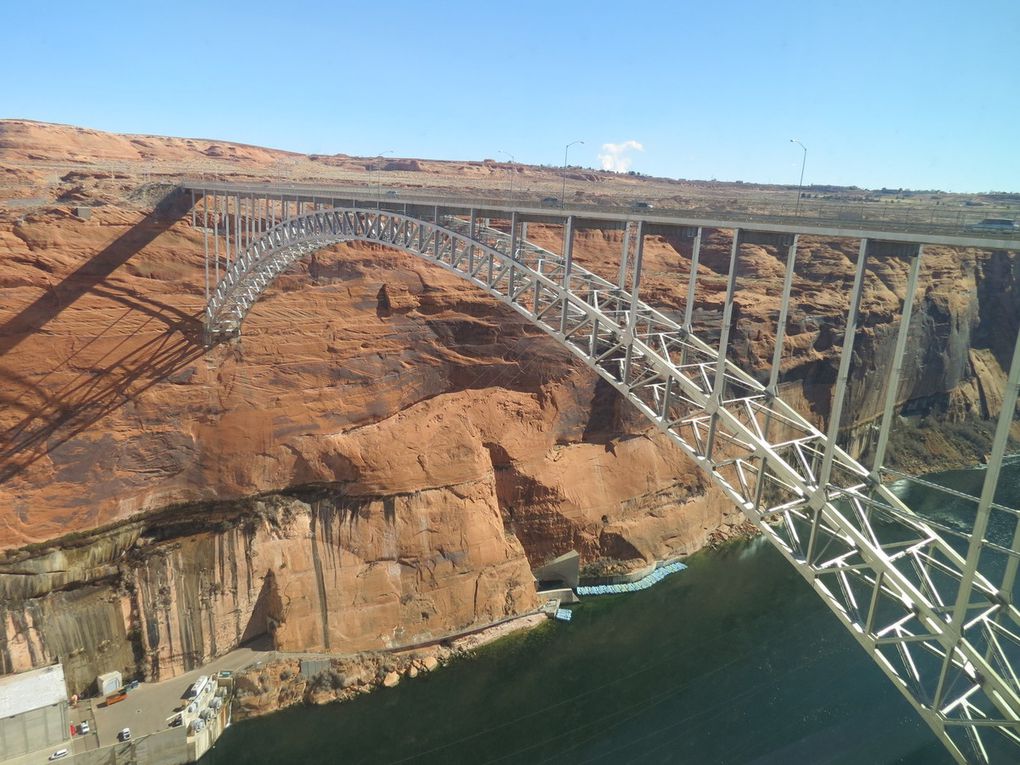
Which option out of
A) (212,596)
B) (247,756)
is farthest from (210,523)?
(247,756)

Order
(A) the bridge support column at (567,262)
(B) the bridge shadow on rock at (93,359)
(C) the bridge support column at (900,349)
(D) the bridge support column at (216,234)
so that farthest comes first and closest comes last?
(D) the bridge support column at (216,234), (B) the bridge shadow on rock at (93,359), (A) the bridge support column at (567,262), (C) the bridge support column at (900,349)

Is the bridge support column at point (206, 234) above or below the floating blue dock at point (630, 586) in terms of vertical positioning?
above

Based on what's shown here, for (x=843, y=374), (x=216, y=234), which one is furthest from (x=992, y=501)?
(x=216, y=234)

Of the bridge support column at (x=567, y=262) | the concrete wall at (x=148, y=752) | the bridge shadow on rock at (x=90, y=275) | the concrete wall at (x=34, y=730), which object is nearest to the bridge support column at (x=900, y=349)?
the bridge support column at (x=567, y=262)

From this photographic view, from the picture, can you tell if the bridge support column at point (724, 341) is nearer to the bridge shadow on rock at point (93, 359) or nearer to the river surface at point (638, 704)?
the river surface at point (638, 704)

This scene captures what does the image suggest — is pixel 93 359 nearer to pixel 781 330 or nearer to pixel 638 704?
pixel 638 704

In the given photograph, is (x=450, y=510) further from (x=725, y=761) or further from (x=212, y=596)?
(x=725, y=761)
